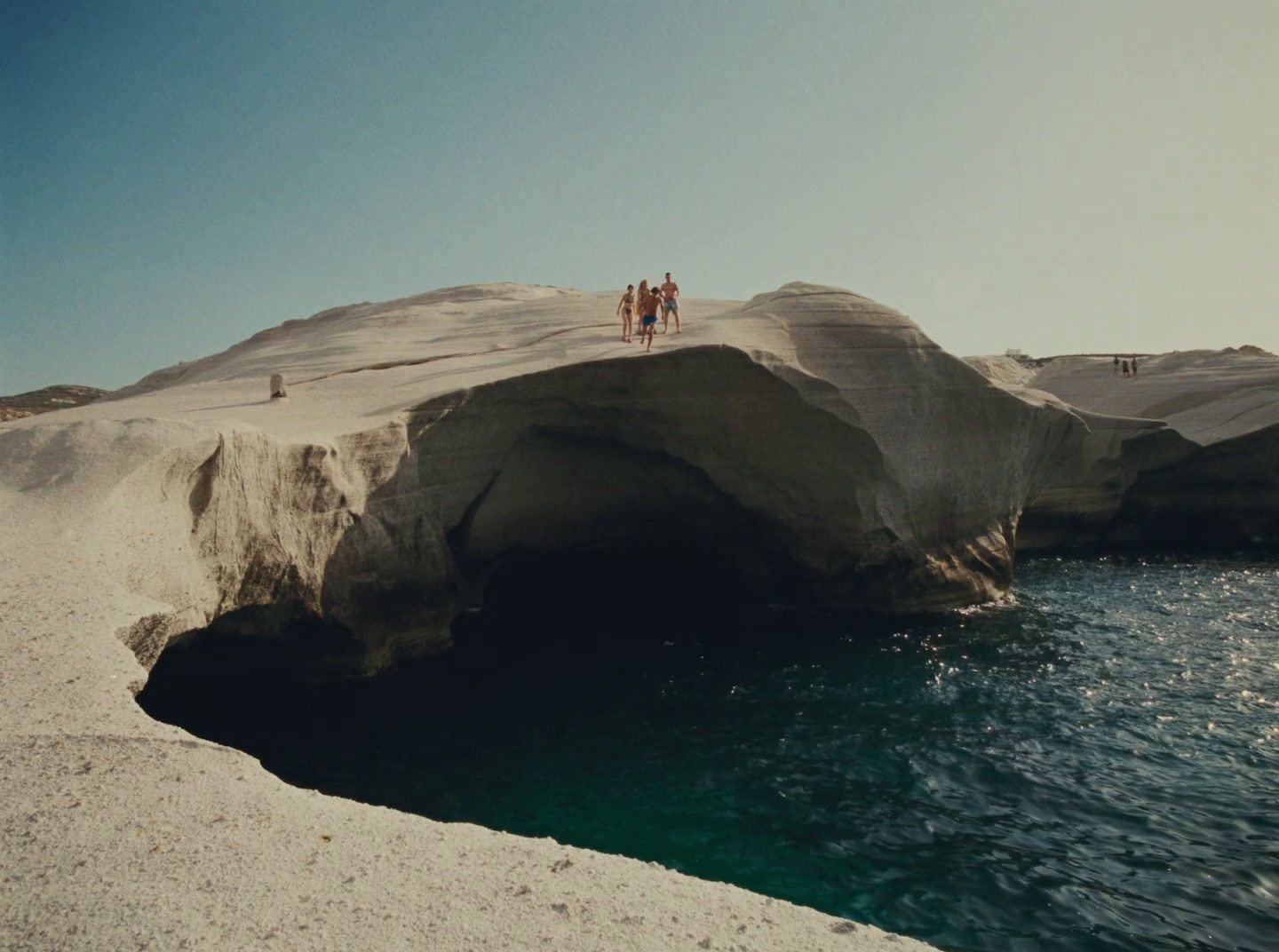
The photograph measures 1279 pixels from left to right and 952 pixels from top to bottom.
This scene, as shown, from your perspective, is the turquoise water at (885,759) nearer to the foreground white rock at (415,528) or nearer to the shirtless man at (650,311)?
the foreground white rock at (415,528)

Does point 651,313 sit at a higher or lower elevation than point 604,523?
higher

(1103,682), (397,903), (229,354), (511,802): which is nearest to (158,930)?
(397,903)

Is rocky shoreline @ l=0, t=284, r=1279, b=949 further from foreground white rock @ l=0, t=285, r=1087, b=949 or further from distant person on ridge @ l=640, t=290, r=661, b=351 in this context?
distant person on ridge @ l=640, t=290, r=661, b=351

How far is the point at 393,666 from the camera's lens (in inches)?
603

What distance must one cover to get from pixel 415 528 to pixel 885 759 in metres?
8.50

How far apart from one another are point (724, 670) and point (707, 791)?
15.9 feet

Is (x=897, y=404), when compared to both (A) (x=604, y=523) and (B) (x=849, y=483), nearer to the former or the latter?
(B) (x=849, y=483)

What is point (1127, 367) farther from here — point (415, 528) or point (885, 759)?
point (415, 528)

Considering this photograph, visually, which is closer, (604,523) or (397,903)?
(397,903)

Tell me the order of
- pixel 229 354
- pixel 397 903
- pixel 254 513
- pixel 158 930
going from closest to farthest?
pixel 158 930 → pixel 397 903 → pixel 254 513 → pixel 229 354

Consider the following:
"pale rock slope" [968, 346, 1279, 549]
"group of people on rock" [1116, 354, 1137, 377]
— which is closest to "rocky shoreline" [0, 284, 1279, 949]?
"pale rock slope" [968, 346, 1279, 549]

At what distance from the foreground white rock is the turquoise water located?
219 cm

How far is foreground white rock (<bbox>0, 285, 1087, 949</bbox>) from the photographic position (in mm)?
4855

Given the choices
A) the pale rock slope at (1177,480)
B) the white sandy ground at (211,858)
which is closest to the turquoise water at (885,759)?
the white sandy ground at (211,858)
